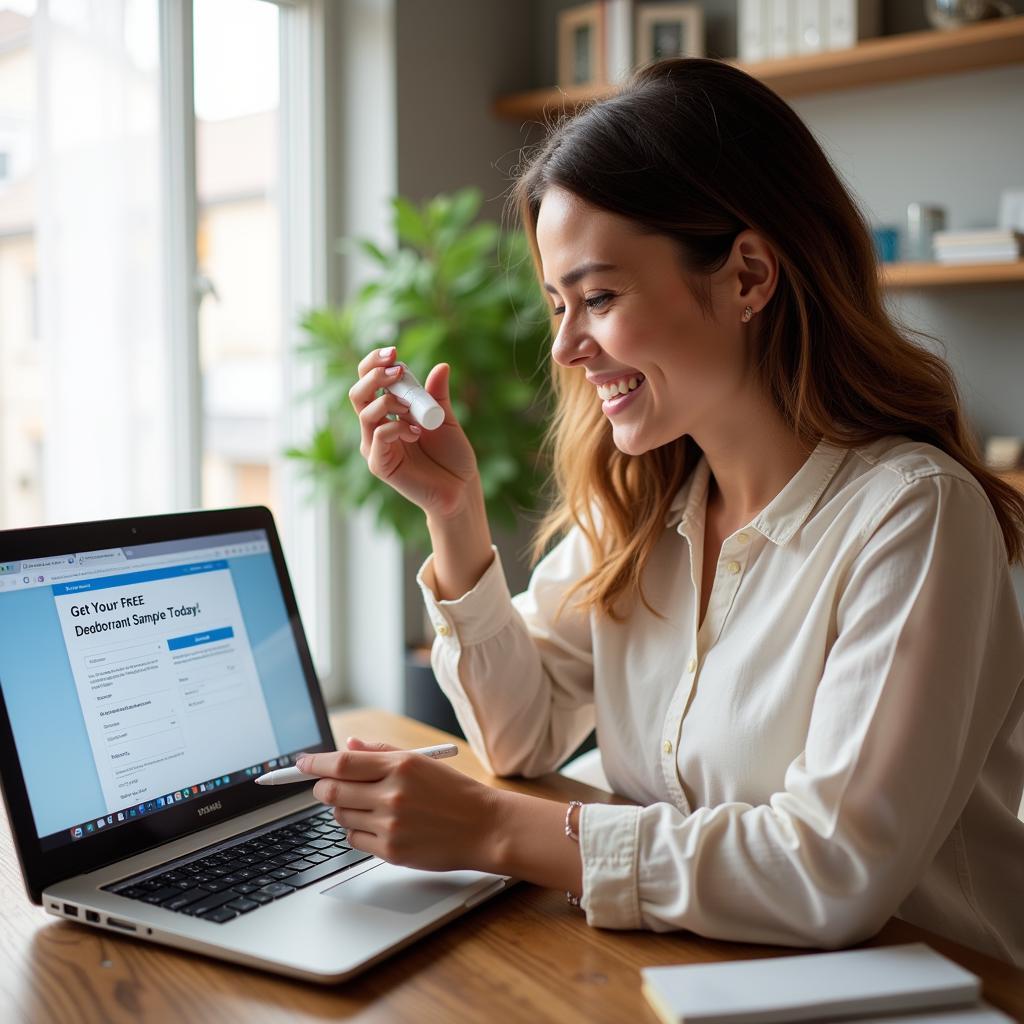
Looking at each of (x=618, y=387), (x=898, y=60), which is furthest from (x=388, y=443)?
(x=898, y=60)

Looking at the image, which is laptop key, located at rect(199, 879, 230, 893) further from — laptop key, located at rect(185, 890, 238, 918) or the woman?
the woman

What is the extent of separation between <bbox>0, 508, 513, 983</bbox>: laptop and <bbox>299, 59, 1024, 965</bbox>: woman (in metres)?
0.08

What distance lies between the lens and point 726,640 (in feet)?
3.82

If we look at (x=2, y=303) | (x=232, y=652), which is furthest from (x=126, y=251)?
(x=232, y=652)

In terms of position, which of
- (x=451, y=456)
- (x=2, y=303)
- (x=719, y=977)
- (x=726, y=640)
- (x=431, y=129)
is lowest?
(x=719, y=977)

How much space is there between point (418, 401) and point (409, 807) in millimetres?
459

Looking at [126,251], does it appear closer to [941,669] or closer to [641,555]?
[641,555]

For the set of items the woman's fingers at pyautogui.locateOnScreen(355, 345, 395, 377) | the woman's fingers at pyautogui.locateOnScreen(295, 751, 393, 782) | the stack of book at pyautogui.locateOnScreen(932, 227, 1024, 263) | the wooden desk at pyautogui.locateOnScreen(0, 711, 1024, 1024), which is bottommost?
the wooden desk at pyautogui.locateOnScreen(0, 711, 1024, 1024)

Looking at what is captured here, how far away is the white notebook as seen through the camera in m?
0.75

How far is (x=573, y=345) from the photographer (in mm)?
1215

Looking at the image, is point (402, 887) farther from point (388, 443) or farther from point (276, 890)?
point (388, 443)

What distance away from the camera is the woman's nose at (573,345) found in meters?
1.21

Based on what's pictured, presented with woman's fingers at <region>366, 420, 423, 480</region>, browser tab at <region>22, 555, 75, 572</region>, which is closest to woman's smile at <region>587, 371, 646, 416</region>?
woman's fingers at <region>366, 420, 423, 480</region>

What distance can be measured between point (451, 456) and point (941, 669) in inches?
24.8
